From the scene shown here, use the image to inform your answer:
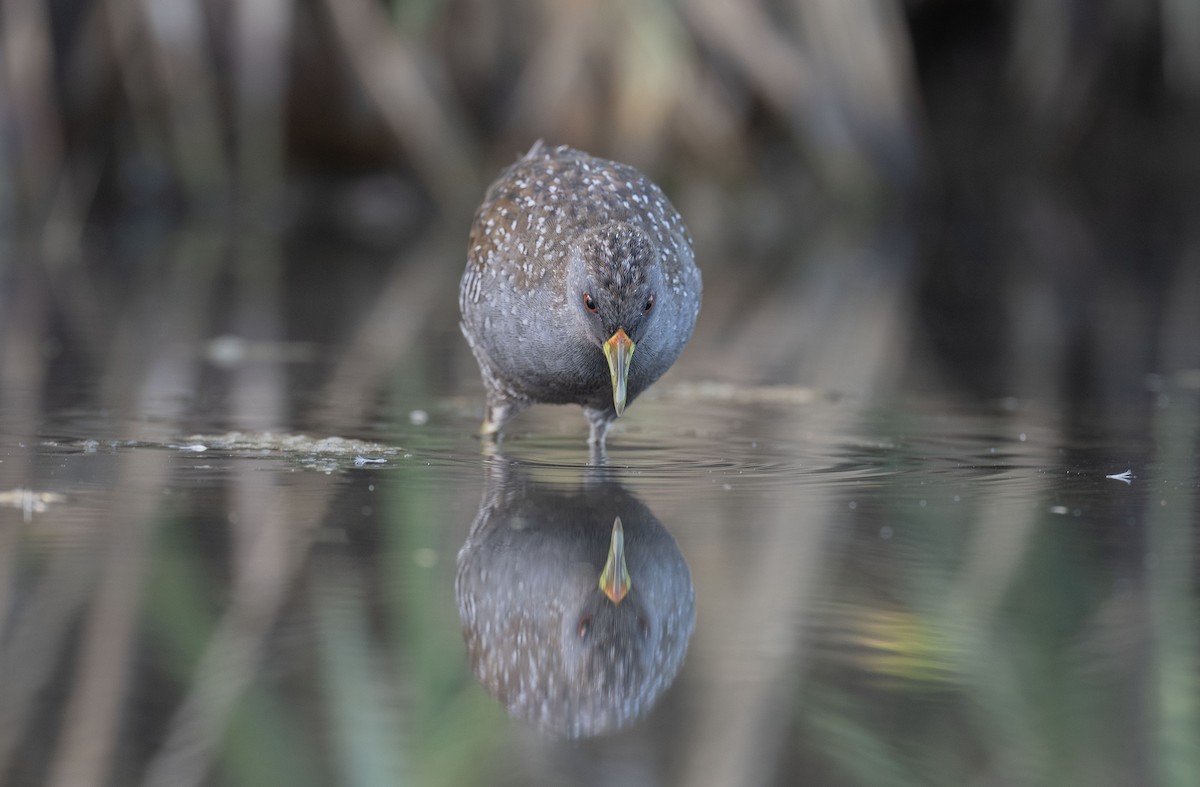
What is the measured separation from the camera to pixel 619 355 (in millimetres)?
4922

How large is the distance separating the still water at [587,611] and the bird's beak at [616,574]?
0.9 inches

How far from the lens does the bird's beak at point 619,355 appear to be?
489 centimetres

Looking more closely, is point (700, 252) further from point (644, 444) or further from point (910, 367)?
point (644, 444)

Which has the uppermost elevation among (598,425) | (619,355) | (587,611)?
(619,355)

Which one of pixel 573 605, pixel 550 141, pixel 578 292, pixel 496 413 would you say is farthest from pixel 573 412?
pixel 550 141

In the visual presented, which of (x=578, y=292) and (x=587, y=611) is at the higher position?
(x=578, y=292)

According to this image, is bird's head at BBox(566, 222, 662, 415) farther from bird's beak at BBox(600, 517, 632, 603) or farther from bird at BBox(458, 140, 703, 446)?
bird's beak at BBox(600, 517, 632, 603)

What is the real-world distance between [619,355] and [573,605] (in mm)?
1461

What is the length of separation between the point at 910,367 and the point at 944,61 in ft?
37.5

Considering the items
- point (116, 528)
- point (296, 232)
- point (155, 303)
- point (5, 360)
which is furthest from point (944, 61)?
point (116, 528)

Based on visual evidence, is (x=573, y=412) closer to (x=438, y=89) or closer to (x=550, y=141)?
(x=550, y=141)

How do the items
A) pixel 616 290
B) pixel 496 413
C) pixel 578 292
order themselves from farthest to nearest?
pixel 496 413, pixel 578 292, pixel 616 290

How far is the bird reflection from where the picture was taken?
10.0 ft

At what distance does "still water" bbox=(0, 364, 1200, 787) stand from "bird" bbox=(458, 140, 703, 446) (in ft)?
0.66
